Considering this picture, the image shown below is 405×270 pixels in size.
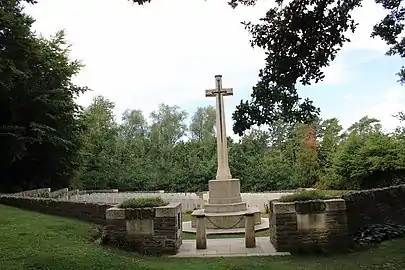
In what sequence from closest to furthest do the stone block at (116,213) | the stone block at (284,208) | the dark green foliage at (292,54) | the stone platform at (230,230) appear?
the dark green foliage at (292,54) → the stone block at (284,208) → the stone block at (116,213) → the stone platform at (230,230)

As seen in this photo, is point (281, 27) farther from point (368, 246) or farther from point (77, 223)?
point (77, 223)

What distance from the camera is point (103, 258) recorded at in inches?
291

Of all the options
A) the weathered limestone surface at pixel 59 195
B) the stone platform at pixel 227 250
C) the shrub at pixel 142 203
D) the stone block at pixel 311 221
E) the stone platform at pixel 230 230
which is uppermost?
the weathered limestone surface at pixel 59 195

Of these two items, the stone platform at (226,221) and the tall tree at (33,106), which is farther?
the tall tree at (33,106)

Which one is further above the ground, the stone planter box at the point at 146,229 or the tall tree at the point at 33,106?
Answer: the tall tree at the point at 33,106

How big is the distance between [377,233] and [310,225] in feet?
5.17

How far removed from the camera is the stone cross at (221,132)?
53.4 feet

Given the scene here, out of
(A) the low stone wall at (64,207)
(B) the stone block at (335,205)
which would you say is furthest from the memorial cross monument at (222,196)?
(B) the stone block at (335,205)

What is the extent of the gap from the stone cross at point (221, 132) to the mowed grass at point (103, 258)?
24.5ft

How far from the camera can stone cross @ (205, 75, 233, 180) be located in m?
16.3

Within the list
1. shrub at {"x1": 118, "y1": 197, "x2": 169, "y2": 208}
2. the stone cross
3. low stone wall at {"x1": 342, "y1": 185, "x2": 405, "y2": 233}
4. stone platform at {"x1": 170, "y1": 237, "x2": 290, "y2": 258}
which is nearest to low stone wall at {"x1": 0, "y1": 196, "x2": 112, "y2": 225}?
shrub at {"x1": 118, "y1": 197, "x2": 169, "y2": 208}

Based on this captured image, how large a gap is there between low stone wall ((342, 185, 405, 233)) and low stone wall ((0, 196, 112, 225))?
552cm

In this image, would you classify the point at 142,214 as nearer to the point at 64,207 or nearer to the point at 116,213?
the point at 116,213

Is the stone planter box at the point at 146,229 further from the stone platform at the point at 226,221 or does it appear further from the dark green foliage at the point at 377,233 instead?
the stone platform at the point at 226,221
